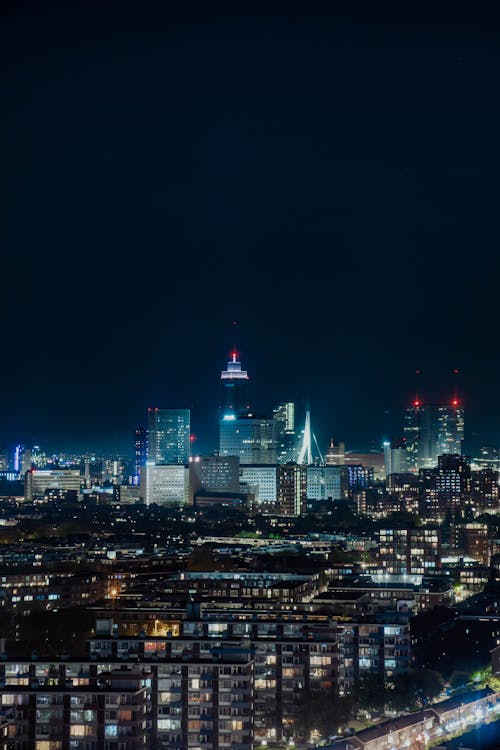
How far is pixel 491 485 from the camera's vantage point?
2340 inches

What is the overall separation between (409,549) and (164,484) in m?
35.6

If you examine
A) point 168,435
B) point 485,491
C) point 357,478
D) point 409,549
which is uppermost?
point 168,435

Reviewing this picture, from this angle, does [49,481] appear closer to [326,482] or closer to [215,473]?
[215,473]

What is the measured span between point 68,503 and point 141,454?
1442 cm

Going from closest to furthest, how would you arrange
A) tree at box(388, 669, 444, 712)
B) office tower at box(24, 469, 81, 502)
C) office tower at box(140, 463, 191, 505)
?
tree at box(388, 669, 444, 712) < office tower at box(140, 463, 191, 505) < office tower at box(24, 469, 81, 502)

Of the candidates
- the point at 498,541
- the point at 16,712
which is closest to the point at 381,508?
the point at 498,541

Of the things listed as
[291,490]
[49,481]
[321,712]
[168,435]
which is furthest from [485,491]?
[321,712]

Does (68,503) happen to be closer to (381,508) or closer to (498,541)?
(381,508)

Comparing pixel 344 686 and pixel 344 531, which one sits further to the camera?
pixel 344 531

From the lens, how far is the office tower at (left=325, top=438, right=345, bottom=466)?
8819cm

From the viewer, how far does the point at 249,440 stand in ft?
267

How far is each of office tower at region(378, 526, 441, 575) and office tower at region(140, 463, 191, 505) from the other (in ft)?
112

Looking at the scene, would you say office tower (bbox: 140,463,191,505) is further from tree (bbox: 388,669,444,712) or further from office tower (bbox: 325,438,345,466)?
tree (bbox: 388,669,444,712)

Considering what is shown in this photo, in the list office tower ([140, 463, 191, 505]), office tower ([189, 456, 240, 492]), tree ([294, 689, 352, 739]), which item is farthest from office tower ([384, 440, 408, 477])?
tree ([294, 689, 352, 739])
